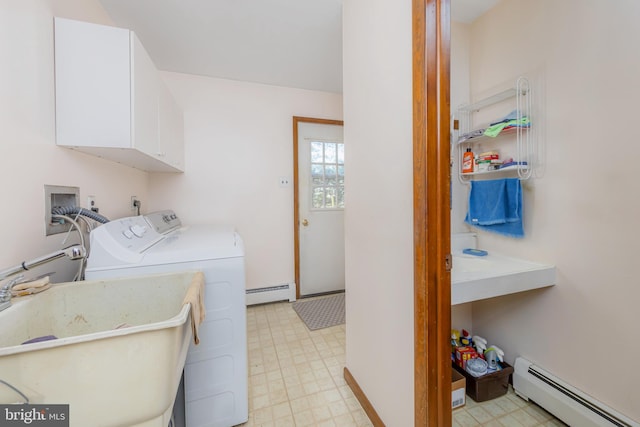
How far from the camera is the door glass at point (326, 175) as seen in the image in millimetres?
2957

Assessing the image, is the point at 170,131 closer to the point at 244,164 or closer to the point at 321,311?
the point at 244,164

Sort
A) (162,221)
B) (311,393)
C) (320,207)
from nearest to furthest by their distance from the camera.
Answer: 1. (311,393)
2. (162,221)
3. (320,207)

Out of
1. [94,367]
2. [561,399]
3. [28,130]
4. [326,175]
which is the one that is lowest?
[561,399]

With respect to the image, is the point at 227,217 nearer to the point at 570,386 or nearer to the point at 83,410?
the point at 83,410

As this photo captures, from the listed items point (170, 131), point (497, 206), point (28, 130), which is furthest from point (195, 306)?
point (497, 206)

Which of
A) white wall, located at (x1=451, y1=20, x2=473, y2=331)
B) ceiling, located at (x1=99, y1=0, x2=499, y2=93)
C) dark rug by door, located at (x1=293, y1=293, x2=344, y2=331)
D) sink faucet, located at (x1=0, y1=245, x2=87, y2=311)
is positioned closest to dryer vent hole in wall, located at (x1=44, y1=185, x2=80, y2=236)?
sink faucet, located at (x1=0, y1=245, x2=87, y2=311)

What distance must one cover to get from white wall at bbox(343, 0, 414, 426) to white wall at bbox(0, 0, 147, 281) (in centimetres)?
145

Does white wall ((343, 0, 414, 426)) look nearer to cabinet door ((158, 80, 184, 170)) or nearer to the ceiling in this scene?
the ceiling

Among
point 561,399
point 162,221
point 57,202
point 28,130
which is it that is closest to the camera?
point 28,130

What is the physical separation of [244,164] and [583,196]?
2.63 m

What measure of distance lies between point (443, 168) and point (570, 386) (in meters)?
1.43

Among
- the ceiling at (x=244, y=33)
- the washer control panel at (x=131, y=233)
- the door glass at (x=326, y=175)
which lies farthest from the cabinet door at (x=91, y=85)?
the door glass at (x=326, y=175)

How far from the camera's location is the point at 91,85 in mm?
1186

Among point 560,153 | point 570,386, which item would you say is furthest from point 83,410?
point 560,153
